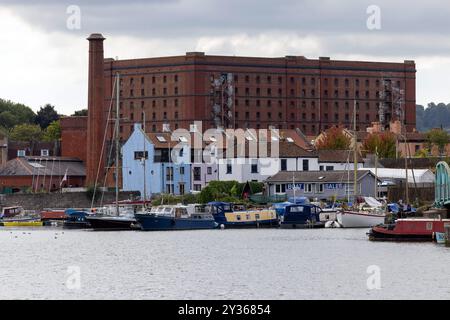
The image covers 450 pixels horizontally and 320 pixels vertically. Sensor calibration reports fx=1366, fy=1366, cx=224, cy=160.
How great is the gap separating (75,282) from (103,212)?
64.5 meters

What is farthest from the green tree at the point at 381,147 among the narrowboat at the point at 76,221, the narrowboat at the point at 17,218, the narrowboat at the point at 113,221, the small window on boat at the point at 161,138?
the narrowboat at the point at 113,221

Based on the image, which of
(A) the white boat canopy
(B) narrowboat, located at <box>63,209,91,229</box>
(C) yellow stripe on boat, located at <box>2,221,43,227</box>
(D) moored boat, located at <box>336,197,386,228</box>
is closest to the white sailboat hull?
(D) moored boat, located at <box>336,197,386,228</box>

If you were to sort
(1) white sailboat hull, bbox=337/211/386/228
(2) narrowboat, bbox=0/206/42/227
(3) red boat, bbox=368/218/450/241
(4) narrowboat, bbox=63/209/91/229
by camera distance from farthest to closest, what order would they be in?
(2) narrowboat, bbox=0/206/42/227, (4) narrowboat, bbox=63/209/91/229, (1) white sailboat hull, bbox=337/211/386/228, (3) red boat, bbox=368/218/450/241

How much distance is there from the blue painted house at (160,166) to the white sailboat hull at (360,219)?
50279mm

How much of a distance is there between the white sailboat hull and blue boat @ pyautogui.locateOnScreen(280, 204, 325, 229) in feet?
17.7

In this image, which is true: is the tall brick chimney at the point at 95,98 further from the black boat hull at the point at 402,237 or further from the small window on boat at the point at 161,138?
the black boat hull at the point at 402,237

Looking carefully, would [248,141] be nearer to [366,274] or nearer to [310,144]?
[310,144]

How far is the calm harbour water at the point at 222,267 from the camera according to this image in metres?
64.3

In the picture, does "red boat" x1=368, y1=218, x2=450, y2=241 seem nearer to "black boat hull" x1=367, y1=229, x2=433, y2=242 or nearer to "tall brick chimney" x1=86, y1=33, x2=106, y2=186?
"black boat hull" x1=367, y1=229, x2=433, y2=242

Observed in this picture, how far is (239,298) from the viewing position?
61.5 meters

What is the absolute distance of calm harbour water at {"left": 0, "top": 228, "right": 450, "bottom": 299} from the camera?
64312mm

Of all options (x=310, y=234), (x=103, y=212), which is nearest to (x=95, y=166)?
(x=103, y=212)

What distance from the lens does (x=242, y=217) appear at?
129 meters

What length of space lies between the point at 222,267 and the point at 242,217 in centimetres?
5104
